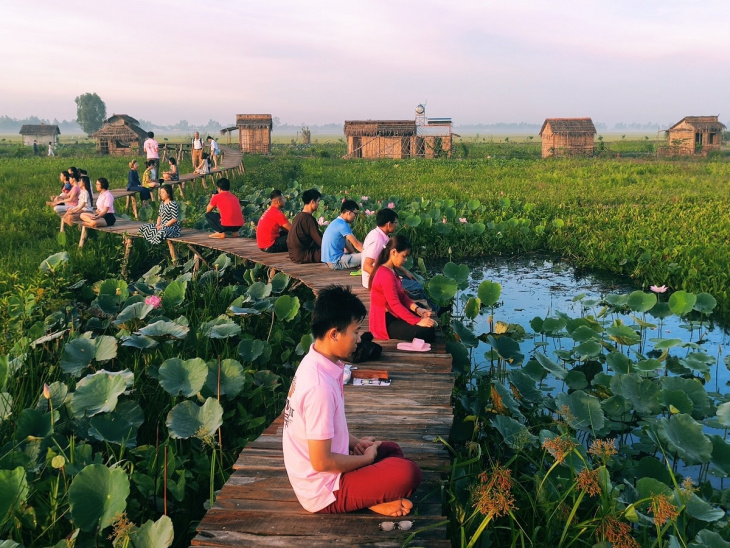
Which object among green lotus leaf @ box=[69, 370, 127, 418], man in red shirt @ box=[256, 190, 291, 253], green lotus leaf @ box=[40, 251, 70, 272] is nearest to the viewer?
green lotus leaf @ box=[69, 370, 127, 418]

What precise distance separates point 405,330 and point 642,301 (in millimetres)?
2542

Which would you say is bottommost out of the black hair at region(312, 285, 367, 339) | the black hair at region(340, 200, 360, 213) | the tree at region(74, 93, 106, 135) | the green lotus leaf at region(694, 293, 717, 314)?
the green lotus leaf at region(694, 293, 717, 314)

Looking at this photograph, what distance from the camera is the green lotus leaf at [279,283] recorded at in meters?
6.37

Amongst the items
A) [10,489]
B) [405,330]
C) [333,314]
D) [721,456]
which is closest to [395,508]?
[333,314]

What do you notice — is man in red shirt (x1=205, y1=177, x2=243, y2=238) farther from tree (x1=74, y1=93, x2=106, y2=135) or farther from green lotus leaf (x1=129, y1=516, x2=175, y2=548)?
tree (x1=74, y1=93, x2=106, y2=135)

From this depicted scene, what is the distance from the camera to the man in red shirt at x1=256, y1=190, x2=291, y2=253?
7570mm

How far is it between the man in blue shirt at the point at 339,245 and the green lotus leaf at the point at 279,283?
0.59m

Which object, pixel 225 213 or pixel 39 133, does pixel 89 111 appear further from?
pixel 225 213

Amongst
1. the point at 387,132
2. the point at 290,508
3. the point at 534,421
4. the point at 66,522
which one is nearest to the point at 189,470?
the point at 66,522

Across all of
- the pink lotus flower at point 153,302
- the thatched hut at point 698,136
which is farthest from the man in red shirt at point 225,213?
the thatched hut at point 698,136

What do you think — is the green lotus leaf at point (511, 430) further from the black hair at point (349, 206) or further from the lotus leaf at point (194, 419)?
the black hair at point (349, 206)

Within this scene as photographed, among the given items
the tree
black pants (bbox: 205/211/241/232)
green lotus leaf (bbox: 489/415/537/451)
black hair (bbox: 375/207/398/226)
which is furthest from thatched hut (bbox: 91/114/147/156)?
the tree

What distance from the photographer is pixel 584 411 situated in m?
3.63

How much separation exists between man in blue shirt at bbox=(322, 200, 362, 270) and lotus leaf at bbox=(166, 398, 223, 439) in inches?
140
